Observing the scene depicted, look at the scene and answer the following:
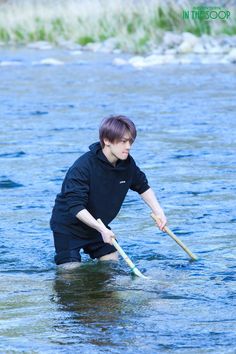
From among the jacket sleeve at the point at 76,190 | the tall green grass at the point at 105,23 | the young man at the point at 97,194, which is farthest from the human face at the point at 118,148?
the tall green grass at the point at 105,23

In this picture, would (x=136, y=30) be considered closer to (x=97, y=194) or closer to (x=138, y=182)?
(x=138, y=182)

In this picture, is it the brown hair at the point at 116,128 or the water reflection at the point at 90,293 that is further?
the brown hair at the point at 116,128

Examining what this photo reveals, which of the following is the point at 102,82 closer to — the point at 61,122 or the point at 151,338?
the point at 61,122

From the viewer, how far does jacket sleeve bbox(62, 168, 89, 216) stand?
7.32m

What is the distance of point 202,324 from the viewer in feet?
20.4

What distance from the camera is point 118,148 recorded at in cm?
724

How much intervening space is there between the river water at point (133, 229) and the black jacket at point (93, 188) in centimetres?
38

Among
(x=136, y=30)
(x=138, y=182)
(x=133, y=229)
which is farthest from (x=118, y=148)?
(x=136, y=30)

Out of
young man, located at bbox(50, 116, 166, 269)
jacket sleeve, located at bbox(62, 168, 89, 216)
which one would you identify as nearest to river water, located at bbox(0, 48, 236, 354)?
young man, located at bbox(50, 116, 166, 269)

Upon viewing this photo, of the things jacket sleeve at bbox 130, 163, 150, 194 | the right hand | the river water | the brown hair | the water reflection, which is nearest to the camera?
the river water

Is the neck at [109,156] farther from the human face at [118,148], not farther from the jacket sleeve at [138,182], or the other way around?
the jacket sleeve at [138,182]

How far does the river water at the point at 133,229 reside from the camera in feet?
20.0

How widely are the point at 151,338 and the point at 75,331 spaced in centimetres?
46

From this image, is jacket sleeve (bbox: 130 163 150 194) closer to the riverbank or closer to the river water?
the river water
